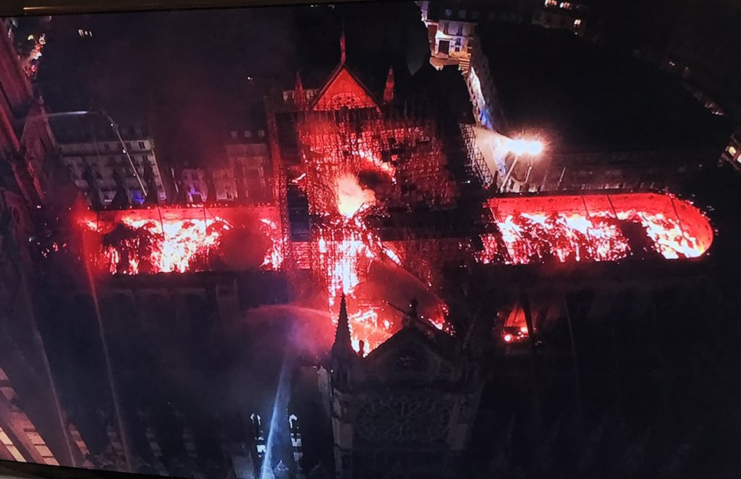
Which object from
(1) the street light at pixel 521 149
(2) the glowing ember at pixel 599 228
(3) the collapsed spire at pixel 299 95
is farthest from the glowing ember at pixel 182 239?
(1) the street light at pixel 521 149

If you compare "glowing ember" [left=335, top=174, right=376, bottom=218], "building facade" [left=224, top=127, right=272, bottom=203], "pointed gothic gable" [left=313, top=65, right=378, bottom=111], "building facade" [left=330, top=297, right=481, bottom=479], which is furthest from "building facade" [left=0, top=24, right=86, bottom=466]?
"pointed gothic gable" [left=313, top=65, right=378, bottom=111]

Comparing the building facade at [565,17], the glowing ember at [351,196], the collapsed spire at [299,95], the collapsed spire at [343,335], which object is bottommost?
the collapsed spire at [343,335]

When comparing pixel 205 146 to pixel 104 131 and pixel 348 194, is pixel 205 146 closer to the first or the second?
pixel 104 131

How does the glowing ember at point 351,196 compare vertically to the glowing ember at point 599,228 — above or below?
above

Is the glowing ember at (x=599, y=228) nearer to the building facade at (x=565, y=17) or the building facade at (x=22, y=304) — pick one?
the building facade at (x=565, y=17)

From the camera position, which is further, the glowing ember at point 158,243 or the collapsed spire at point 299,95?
the collapsed spire at point 299,95
